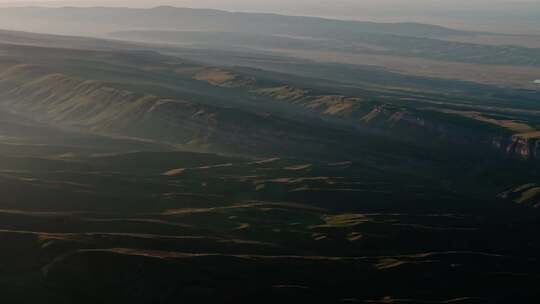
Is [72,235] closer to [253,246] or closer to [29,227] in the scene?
[29,227]

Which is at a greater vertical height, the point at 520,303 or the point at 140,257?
the point at 140,257

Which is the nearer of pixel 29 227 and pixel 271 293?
pixel 271 293

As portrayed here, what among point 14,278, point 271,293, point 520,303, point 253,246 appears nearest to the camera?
point 14,278

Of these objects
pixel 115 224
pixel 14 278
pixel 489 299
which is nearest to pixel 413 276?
pixel 489 299

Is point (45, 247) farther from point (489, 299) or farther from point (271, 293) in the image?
point (489, 299)

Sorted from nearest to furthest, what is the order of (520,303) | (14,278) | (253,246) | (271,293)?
(14,278) < (271,293) < (520,303) < (253,246)

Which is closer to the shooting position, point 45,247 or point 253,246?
point 45,247

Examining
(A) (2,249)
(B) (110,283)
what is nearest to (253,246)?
(B) (110,283)

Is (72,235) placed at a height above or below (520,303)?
above
